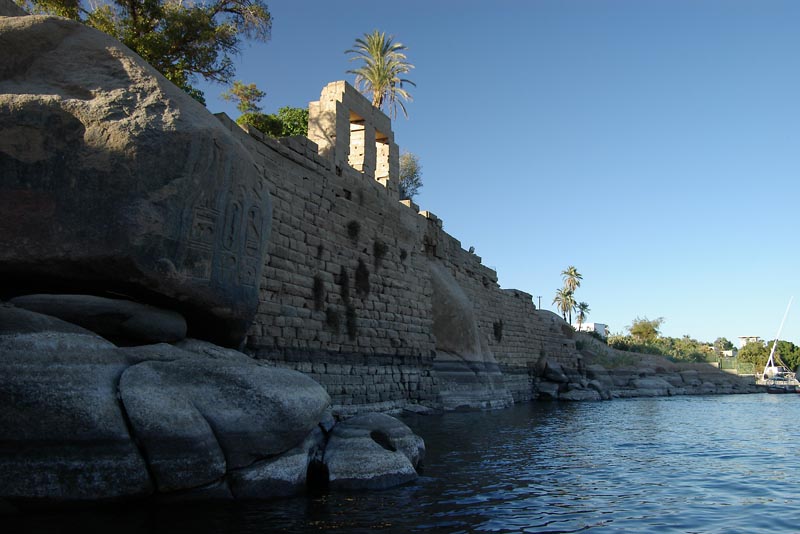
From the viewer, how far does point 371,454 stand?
6.05 metres

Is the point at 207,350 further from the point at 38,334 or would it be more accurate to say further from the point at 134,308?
the point at 38,334

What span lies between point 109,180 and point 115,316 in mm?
1330

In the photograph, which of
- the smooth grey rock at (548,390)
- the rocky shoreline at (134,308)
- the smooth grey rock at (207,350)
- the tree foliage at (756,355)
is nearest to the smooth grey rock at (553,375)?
the smooth grey rock at (548,390)

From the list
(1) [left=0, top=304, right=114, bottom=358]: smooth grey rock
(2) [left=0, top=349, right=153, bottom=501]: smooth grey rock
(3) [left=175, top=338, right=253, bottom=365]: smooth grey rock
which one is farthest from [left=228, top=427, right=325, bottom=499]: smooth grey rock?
(1) [left=0, top=304, right=114, bottom=358]: smooth grey rock

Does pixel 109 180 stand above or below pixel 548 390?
above

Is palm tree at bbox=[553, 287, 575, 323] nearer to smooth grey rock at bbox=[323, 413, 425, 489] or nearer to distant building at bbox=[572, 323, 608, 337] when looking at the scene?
distant building at bbox=[572, 323, 608, 337]

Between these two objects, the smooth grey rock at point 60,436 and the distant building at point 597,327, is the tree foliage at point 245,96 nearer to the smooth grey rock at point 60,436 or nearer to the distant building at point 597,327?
the smooth grey rock at point 60,436

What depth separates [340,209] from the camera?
13609mm

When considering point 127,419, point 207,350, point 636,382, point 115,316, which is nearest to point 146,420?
point 127,419

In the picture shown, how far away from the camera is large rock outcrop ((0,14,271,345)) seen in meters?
5.86

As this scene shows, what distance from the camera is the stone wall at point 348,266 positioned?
37.4 feet

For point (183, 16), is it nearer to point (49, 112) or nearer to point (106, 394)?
point (49, 112)

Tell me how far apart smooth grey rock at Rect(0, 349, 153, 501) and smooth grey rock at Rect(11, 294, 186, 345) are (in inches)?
44.8

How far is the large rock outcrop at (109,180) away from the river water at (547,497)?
2513 mm
